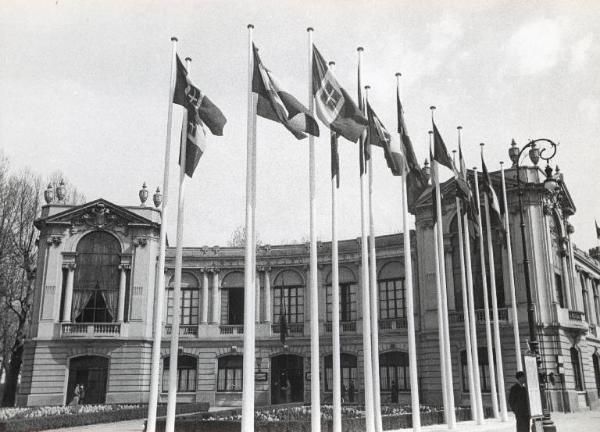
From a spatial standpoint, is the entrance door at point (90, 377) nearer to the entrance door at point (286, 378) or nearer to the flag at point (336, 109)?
the entrance door at point (286, 378)

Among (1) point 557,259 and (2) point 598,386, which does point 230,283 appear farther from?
(2) point 598,386

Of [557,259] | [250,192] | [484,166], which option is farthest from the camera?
[557,259]

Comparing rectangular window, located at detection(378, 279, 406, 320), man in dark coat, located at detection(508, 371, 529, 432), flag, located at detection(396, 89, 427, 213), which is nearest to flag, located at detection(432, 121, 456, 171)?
flag, located at detection(396, 89, 427, 213)

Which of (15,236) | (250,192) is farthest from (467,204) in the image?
(15,236)

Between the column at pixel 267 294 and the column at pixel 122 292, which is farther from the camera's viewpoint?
the column at pixel 267 294

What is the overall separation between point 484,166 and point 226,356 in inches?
971

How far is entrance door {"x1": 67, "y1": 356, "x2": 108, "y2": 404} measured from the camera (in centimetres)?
4075

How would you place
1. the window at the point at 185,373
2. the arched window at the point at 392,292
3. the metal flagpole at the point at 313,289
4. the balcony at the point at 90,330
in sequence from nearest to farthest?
the metal flagpole at the point at 313,289
the balcony at the point at 90,330
the arched window at the point at 392,292
the window at the point at 185,373

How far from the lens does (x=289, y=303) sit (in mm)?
45750

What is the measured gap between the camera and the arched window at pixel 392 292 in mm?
42531

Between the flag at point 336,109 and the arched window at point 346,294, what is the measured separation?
28.1 m

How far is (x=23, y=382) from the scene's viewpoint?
40531 millimetres

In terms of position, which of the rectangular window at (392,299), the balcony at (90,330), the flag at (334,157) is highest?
the flag at (334,157)

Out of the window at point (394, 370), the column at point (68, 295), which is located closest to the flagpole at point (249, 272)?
the window at point (394, 370)
